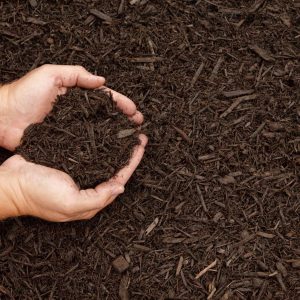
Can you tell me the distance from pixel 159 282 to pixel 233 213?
646 millimetres

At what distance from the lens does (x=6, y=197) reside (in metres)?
2.80

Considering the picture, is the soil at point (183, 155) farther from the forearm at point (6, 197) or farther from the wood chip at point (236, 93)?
the forearm at point (6, 197)

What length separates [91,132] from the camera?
286cm

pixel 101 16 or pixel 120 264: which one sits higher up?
pixel 101 16

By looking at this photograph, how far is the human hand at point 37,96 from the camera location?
9.50ft

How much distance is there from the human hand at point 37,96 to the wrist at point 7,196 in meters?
0.29

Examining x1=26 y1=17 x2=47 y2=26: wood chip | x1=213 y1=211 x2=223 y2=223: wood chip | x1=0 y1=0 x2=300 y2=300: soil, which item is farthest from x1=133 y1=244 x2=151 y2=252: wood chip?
x1=26 y1=17 x2=47 y2=26: wood chip

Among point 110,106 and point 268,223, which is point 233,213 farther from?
point 110,106

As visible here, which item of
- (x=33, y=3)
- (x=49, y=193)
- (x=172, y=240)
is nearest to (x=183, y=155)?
(x=172, y=240)

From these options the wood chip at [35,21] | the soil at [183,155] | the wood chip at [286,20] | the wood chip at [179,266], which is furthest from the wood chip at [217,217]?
the wood chip at [35,21]

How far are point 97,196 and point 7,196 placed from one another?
54 cm

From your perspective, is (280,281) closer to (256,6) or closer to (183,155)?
(183,155)

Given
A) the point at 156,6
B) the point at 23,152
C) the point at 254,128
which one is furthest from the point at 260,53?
the point at 23,152

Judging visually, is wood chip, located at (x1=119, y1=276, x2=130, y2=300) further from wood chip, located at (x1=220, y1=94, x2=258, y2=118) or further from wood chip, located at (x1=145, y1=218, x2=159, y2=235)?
wood chip, located at (x1=220, y1=94, x2=258, y2=118)
